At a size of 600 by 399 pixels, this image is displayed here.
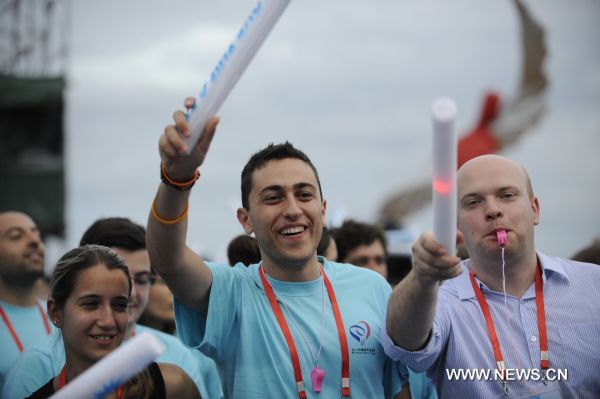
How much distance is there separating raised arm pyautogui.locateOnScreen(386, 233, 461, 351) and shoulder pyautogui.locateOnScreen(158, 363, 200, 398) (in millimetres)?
963

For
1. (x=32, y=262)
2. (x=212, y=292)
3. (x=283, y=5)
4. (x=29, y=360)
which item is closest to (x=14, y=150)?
(x=32, y=262)

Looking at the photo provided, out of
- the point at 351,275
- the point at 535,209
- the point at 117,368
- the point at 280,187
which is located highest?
the point at 280,187

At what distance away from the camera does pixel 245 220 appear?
3.74m

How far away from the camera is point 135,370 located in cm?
228

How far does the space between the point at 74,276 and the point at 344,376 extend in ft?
4.01

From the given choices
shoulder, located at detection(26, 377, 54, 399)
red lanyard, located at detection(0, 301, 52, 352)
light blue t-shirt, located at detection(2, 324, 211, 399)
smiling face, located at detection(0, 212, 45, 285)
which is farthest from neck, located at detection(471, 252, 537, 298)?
smiling face, located at detection(0, 212, 45, 285)

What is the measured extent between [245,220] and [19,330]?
2.47 metres

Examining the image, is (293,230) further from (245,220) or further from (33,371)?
(33,371)

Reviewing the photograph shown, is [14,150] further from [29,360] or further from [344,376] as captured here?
[344,376]

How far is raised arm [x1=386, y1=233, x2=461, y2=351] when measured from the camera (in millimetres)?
2641

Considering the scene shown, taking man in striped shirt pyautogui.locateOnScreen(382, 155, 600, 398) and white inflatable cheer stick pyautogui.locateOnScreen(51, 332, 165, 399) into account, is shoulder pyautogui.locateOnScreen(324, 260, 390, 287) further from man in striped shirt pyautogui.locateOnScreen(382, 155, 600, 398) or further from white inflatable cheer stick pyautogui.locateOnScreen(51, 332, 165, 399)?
white inflatable cheer stick pyautogui.locateOnScreen(51, 332, 165, 399)

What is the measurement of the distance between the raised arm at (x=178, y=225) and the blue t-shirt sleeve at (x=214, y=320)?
4 cm

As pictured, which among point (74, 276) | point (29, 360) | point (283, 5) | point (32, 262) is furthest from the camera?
point (32, 262)
